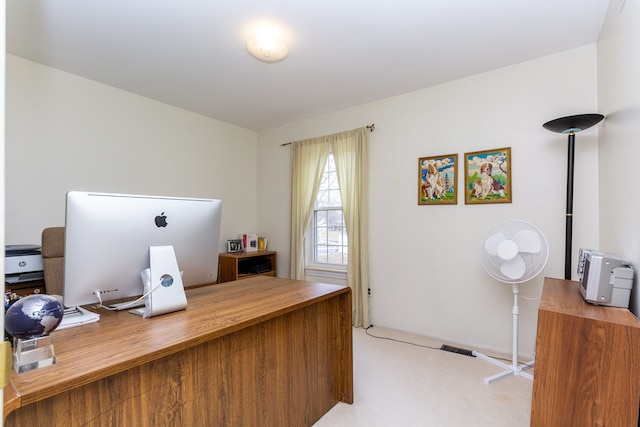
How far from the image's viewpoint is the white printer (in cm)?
216

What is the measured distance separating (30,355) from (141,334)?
0.30 meters

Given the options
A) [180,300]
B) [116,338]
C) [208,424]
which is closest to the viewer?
[116,338]

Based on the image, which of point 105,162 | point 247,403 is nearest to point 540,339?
point 247,403

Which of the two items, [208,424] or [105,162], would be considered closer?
[208,424]

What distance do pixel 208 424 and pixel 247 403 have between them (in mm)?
203

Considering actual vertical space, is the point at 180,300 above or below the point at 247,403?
above

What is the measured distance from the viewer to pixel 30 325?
0.86 meters

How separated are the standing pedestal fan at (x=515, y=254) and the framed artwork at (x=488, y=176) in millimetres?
515

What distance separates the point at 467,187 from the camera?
2979mm

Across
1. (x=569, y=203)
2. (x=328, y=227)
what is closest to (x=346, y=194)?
(x=328, y=227)

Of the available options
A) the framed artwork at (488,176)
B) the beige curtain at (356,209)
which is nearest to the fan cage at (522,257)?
the framed artwork at (488,176)

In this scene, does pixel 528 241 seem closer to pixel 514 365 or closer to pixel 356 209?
pixel 514 365

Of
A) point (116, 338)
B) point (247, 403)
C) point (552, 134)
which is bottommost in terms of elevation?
point (247, 403)

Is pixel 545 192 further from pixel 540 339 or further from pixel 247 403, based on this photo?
pixel 247 403
